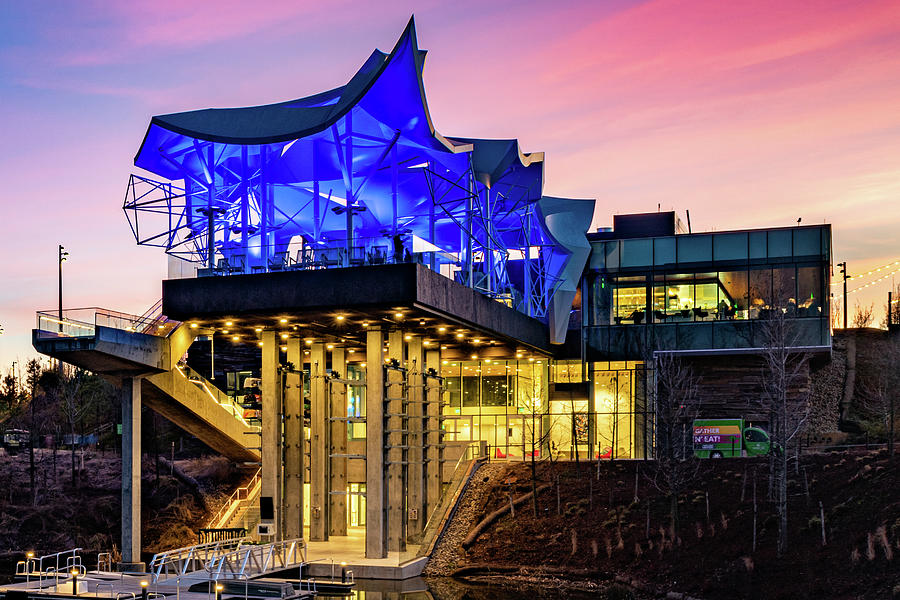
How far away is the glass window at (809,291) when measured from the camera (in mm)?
55531

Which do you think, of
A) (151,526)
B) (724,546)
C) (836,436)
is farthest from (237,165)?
(836,436)

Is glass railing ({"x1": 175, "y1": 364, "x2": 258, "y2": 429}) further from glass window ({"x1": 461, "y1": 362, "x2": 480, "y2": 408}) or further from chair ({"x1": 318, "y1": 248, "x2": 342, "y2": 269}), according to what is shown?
glass window ({"x1": 461, "y1": 362, "x2": 480, "y2": 408})

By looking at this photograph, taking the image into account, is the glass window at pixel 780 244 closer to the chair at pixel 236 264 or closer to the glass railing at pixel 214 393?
the glass railing at pixel 214 393

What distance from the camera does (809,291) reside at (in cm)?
5581

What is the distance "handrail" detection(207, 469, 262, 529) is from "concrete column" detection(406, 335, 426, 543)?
8449mm

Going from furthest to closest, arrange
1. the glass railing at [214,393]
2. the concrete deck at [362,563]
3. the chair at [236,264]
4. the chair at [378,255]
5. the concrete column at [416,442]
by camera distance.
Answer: the glass railing at [214,393] < the concrete column at [416,442] < the chair at [236,264] < the chair at [378,255] < the concrete deck at [362,563]

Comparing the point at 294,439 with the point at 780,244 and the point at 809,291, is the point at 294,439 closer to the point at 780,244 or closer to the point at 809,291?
the point at 780,244

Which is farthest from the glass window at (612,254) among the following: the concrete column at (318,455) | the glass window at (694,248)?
the concrete column at (318,455)

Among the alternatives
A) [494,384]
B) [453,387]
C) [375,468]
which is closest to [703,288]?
[494,384]

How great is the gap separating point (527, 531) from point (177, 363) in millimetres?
16012

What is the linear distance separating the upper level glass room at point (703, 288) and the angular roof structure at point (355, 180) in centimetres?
295

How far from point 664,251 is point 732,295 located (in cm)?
435

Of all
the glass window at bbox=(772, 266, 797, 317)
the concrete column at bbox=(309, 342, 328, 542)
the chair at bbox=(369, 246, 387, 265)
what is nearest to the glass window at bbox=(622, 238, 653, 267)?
the glass window at bbox=(772, 266, 797, 317)

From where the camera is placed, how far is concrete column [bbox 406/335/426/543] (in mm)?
44781
